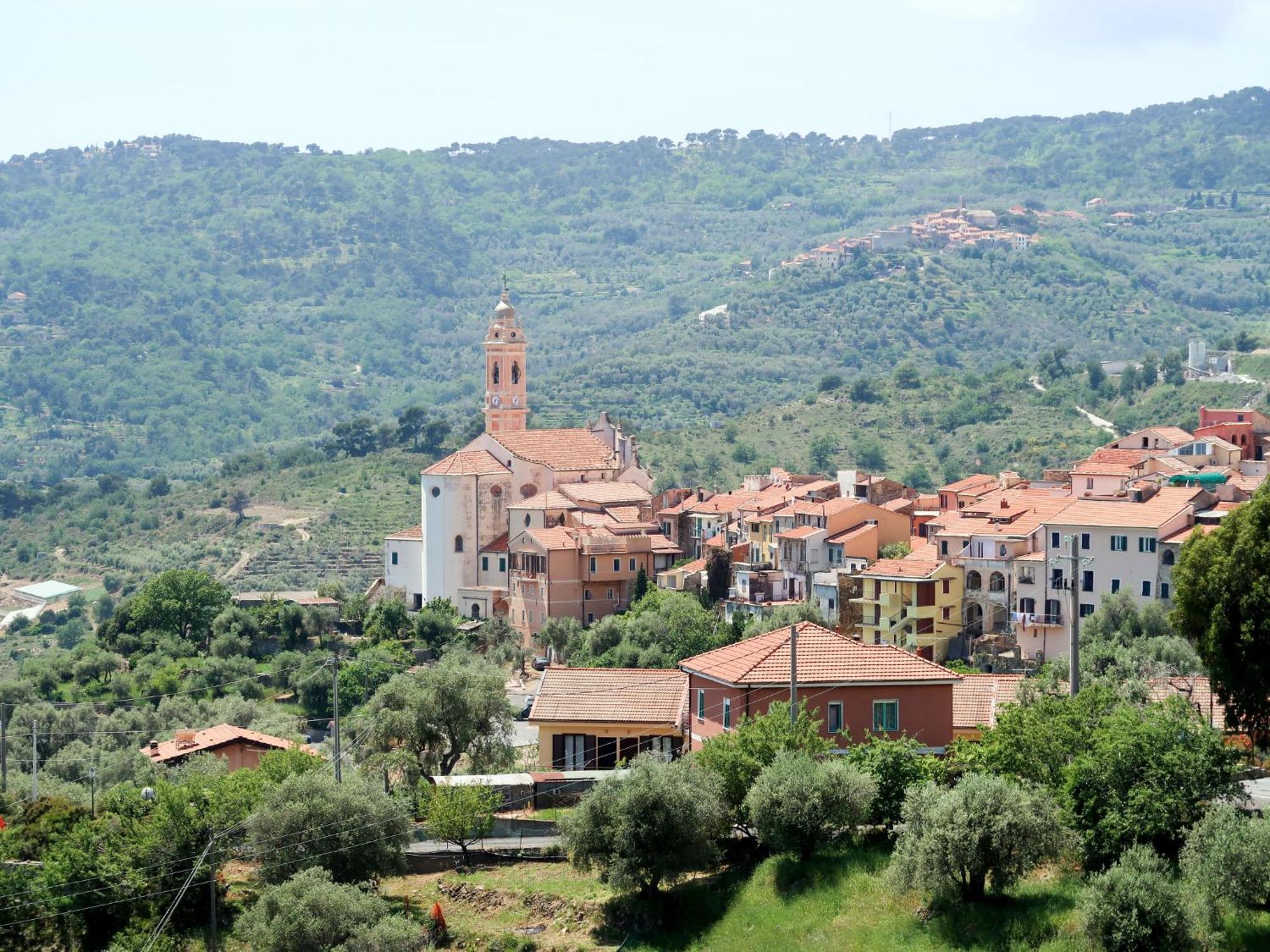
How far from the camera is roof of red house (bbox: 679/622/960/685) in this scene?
3822 centimetres

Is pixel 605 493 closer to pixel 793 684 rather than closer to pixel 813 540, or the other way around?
pixel 813 540

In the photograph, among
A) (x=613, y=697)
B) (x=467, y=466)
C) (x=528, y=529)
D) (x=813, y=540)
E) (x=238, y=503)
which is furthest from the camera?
(x=238, y=503)

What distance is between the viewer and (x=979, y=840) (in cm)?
2931

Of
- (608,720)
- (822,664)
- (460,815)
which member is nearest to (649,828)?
(460,815)

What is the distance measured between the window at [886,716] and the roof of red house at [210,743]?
19.7m

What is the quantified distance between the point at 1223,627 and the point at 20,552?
11483cm

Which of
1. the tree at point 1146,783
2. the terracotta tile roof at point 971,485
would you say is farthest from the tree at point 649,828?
the terracotta tile roof at point 971,485

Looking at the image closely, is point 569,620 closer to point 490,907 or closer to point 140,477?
point 490,907

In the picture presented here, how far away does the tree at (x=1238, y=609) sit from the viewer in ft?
105

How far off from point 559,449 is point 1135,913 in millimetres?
60320

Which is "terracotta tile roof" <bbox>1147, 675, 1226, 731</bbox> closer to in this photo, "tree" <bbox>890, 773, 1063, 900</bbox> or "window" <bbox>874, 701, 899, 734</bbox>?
"window" <bbox>874, 701, 899, 734</bbox>

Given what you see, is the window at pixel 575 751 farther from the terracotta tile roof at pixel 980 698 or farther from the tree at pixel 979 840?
the tree at pixel 979 840

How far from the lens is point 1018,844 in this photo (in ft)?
96.3

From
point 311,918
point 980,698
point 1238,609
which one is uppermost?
point 1238,609
